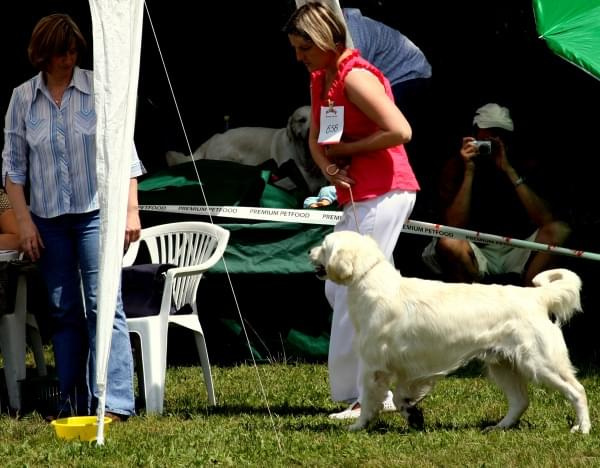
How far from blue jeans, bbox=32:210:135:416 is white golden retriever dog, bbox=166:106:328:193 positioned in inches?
104

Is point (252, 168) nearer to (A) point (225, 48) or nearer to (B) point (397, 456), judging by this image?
(A) point (225, 48)

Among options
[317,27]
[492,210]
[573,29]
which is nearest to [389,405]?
[317,27]

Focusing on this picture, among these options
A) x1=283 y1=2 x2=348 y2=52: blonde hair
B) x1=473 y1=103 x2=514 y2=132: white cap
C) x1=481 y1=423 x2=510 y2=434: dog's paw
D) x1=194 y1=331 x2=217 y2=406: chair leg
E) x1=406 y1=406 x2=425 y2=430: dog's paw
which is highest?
x1=283 y1=2 x2=348 y2=52: blonde hair

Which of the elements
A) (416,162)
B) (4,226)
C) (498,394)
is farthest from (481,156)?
(4,226)

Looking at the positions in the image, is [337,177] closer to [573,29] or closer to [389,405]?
[389,405]

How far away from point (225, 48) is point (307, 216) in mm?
2118

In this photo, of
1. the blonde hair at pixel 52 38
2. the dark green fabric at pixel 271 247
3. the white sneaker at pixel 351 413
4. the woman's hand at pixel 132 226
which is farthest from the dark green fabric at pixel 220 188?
the blonde hair at pixel 52 38

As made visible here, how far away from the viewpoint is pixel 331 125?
5340 millimetres

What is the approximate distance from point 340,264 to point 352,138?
28.2 inches

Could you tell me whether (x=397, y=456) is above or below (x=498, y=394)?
above

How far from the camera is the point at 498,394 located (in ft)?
20.2

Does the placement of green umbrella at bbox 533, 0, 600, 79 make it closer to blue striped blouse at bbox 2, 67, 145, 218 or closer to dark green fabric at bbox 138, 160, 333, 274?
dark green fabric at bbox 138, 160, 333, 274

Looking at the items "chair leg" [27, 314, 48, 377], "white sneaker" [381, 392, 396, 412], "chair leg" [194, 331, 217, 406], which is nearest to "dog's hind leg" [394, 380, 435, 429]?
"white sneaker" [381, 392, 396, 412]

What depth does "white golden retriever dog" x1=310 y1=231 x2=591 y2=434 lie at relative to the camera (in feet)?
16.4
